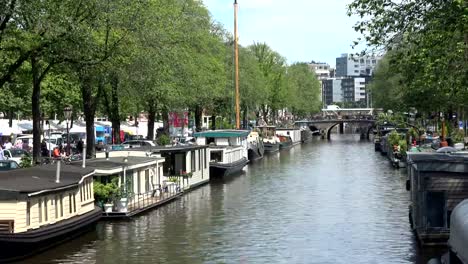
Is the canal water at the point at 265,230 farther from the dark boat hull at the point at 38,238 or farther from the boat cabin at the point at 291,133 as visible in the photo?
the boat cabin at the point at 291,133

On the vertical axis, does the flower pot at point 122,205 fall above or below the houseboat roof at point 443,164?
below

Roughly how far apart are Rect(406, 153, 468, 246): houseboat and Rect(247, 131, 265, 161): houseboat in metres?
51.7

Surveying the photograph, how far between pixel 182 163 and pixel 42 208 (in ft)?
67.5

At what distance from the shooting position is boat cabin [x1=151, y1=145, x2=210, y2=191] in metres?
43.6

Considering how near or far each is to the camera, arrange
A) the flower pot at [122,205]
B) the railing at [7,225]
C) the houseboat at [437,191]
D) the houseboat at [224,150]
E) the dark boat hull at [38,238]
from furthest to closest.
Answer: the houseboat at [224,150], the flower pot at [122,205], the houseboat at [437,191], the railing at [7,225], the dark boat hull at [38,238]

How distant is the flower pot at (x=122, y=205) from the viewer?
105 ft

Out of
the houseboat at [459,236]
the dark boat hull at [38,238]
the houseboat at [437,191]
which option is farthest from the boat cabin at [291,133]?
the houseboat at [459,236]

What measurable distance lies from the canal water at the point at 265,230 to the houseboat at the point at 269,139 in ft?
134

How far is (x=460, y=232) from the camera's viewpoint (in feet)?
44.2

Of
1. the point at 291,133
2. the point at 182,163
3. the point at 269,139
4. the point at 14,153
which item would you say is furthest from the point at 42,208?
the point at 291,133

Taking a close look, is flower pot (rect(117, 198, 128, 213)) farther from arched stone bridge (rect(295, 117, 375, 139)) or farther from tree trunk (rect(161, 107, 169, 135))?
arched stone bridge (rect(295, 117, 375, 139))

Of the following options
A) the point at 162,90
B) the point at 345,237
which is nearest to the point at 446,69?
the point at 345,237

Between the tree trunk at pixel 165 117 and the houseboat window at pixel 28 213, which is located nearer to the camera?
the houseboat window at pixel 28 213

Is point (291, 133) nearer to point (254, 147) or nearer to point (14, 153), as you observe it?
point (254, 147)
